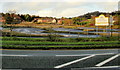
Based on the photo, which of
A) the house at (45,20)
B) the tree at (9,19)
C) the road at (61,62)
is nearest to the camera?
the road at (61,62)

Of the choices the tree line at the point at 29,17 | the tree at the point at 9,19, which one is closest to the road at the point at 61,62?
the tree line at the point at 29,17

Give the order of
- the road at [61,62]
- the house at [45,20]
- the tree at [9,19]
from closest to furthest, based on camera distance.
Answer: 1. the road at [61,62]
2. the tree at [9,19]
3. the house at [45,20]

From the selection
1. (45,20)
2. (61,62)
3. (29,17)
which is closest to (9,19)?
(29,17)

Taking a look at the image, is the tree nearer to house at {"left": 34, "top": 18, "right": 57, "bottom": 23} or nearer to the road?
house at {"left": 34, "top": 18, "right": 57, "bottom": 23}

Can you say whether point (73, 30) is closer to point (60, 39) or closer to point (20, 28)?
point (60, 39)

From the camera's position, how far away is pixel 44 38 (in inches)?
615

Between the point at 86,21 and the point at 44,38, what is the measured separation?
514cm

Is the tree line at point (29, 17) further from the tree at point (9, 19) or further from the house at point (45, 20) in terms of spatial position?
the house at point (45, 20)

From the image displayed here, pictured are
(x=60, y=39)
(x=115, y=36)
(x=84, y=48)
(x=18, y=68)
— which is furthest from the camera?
(x=115, y=36)

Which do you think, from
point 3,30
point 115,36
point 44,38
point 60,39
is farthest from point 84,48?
point 3,30

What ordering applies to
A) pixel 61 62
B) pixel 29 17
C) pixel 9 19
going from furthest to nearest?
1. pixel 29 17
2. pixel 9 19
3. pixel 61 62

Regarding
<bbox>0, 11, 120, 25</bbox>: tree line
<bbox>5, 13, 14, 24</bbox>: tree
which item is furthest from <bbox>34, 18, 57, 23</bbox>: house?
<bbox>5, 13, 14, 24</bbox>: tree

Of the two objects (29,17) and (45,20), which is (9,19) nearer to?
(29,17)

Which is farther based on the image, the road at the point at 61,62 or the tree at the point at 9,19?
the tree at the point at 9,19
